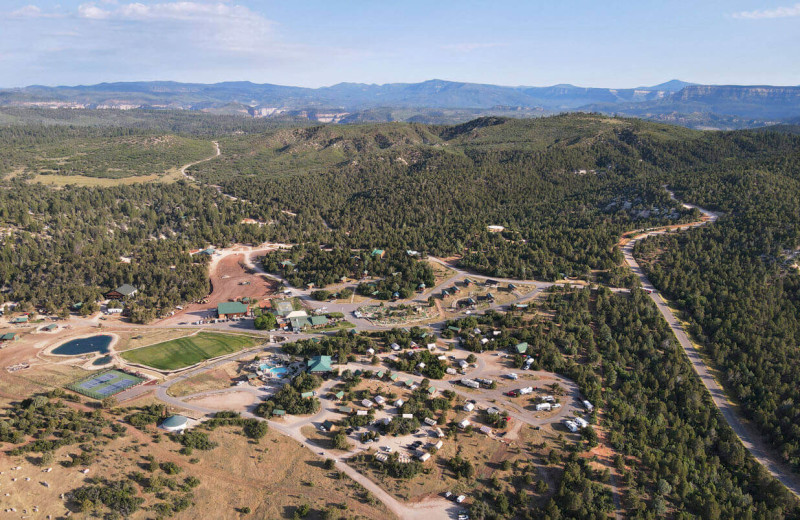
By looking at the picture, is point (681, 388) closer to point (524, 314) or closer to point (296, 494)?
point (524, 314)

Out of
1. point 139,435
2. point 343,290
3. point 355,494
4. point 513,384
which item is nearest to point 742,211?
point 513,384

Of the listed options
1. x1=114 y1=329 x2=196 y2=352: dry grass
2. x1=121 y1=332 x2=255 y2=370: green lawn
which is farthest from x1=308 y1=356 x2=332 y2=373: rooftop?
x1=114 y1=329 x2=196 y2=352: dry grass

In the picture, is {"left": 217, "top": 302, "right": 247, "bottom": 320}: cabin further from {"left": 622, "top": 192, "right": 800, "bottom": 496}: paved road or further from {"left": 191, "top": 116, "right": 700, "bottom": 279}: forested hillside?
{"left": 622, "top": 192, "right": 800, "bottom": 496}: paved road

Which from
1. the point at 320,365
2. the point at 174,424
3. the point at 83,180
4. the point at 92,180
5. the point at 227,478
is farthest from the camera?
the point at 92,180

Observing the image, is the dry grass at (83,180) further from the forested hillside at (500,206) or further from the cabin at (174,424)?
the cabin at (174,424)

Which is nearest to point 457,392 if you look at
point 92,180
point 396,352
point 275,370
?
point 396,352

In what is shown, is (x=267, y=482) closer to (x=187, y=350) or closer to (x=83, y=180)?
(x=187, y=350)
